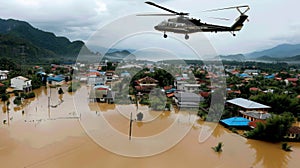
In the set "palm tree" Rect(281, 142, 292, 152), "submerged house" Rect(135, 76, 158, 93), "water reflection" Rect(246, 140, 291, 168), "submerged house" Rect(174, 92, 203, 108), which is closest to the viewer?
"water reflection" Rect(246, 140, 291, 168)

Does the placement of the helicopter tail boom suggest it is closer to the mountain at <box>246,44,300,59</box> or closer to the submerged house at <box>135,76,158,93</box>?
the submerged house at <box>135,76,158,93</box>

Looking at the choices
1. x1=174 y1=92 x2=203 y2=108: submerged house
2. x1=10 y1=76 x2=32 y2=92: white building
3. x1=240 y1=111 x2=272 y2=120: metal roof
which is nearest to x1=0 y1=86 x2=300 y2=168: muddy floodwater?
x1=174 y1=92 x2=203 y2=108: submerged house

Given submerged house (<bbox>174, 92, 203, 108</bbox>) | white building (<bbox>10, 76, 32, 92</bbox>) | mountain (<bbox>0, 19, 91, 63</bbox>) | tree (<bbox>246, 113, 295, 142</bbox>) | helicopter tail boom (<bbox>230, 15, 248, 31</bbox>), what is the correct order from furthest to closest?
mountain (<bbox>0, 19, 91, 63</bbox>)
white building (<bbox>10, 76, 32, 92</bbox>)
submerged house (<bbox>174, 92, 203, 108</bbox>)
tree (<bbox>246, 113, 295, 142</bbox>)
helicopter tail boom (<bbox>230, 15, 248, 31</bbox>)

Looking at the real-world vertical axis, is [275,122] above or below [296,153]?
above

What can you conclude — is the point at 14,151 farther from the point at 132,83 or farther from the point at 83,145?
the point at 132,83

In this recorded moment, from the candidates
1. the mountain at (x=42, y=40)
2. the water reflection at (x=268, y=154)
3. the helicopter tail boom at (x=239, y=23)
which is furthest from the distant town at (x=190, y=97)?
the mountain at (x=42, y=40)

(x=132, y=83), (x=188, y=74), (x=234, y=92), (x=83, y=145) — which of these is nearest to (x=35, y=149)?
(x=83, y=145)

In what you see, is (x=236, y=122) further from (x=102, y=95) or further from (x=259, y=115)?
(x=102, y=95)

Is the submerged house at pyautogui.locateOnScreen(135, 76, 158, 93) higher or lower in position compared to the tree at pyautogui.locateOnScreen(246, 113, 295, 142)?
higher

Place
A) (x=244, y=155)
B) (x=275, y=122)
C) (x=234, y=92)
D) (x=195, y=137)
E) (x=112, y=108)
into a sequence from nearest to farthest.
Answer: (x=244, y=155), (x=275, y=122), (x=195, y=137), (x=112, y=108), (x=234, y=92)
